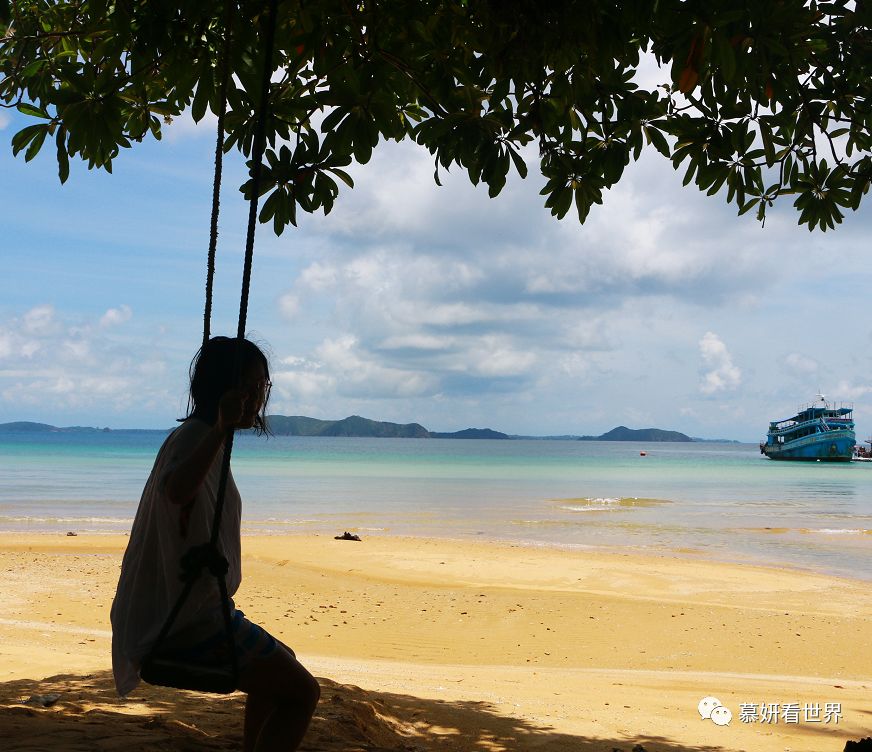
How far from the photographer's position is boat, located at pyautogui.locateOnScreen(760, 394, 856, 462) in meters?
71.1

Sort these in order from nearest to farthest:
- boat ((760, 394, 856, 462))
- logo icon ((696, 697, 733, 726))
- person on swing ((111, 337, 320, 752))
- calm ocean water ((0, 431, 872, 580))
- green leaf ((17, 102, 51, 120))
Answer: person on swing ((111, 337, 320, 752))
green leaf ((17, 102, 51, 120))
logo icon ((696, 697, 733, 726))
calm ocean water ((0, 431, 872, 580))
boat ((760, 394, 856, 462))

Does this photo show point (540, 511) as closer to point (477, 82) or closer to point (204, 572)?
point (477, 82)

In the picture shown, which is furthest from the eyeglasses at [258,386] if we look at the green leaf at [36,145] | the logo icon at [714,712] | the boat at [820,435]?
the boat at [820,435]

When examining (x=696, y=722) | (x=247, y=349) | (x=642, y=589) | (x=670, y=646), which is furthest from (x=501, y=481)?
(x=247, y=349)

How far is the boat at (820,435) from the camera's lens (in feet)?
233

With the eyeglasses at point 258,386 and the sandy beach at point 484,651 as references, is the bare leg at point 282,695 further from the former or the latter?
the sandy beach at point 484,651

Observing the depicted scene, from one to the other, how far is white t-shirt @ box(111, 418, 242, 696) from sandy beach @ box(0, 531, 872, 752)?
4.77 ft

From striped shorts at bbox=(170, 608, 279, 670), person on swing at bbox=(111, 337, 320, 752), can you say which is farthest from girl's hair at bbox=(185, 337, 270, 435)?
striped shorts at bbox=(170, 608, 279, 670)

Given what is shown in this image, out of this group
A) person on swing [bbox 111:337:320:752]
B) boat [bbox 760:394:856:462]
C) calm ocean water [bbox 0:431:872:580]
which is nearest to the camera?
person on swing [bbox 111:337:320:752]

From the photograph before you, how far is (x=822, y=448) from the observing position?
72438 mm

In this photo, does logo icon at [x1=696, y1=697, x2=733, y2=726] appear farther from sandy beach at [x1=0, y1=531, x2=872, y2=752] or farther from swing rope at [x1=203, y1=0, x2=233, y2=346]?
swing rope at [x1=203, y1=0, x2=233, y2=346]

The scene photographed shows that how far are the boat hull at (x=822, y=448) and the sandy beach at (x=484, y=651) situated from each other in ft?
206

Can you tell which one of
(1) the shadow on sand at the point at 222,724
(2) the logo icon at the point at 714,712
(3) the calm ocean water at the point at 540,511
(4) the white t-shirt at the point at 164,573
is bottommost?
(3) the calm ocean water at the point at 540,511

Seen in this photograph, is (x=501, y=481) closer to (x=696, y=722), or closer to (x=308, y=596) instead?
(x=308, y=596)
